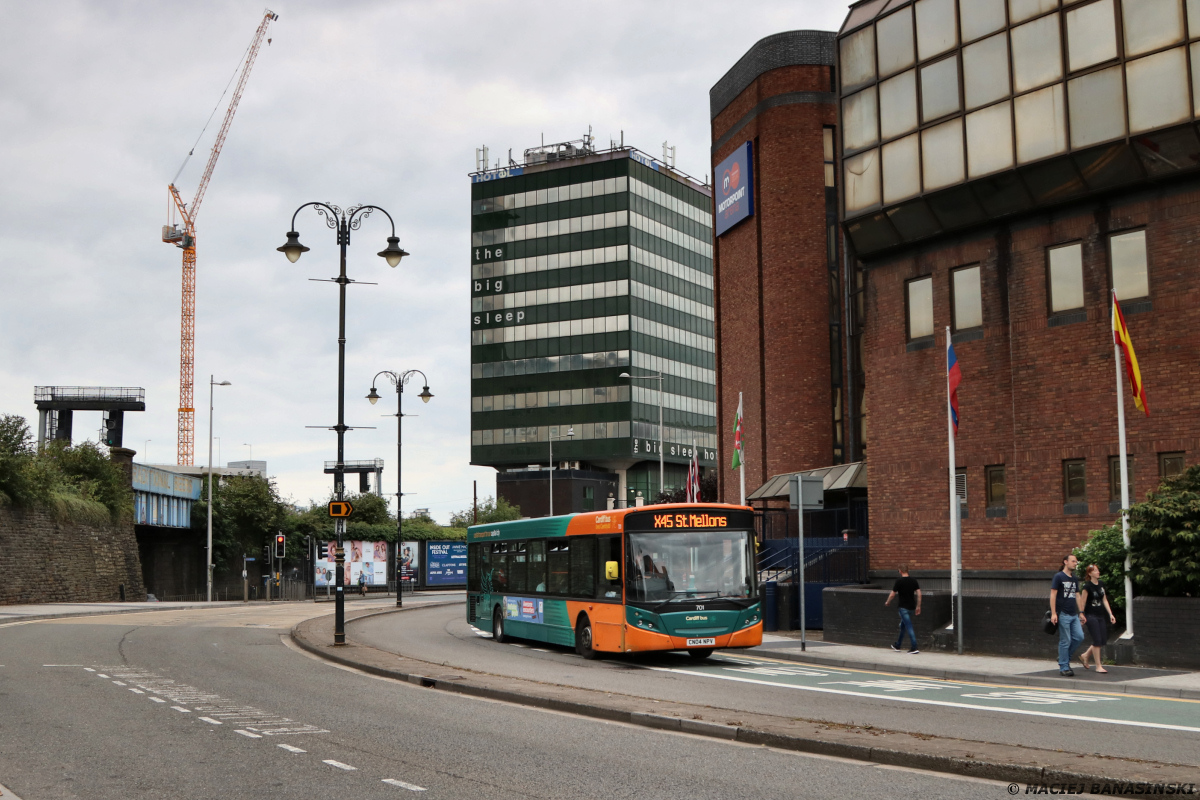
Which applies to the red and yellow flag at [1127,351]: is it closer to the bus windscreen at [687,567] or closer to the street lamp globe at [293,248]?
the bus windscreen at [687,567]

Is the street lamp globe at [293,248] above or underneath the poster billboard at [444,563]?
above

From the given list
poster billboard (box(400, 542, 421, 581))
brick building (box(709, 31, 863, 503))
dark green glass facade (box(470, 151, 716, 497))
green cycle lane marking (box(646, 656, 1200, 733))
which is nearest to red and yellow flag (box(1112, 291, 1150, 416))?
green cycle lane marking (box(646, 656, 1200, 733))

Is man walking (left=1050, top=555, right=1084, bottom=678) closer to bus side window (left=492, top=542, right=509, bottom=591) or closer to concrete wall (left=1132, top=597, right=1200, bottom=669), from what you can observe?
concrete wall (left=1132, top=597, right=1200, bottom=669)

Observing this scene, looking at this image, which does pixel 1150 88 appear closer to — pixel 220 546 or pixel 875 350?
pixel 875 350

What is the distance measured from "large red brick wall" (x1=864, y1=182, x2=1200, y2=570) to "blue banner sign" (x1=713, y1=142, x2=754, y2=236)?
37.2ft

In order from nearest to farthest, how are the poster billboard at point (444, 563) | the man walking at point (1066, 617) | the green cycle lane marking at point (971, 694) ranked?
the green cycle lane marking at point (971, 694) < the man walking at point (1066, 617) < the poster billboard at point (444, 563)

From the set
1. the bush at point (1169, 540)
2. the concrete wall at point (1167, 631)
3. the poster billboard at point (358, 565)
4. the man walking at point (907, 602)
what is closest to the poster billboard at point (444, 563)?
the poster billboard at point (358, 565)

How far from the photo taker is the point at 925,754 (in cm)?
965

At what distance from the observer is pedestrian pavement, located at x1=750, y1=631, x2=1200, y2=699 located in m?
15.9

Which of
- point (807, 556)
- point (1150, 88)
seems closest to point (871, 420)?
point (807, 556)

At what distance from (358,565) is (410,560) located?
6.18m

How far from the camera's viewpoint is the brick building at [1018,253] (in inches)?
950

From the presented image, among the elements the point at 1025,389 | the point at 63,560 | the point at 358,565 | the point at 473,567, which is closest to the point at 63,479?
the point at 63,560

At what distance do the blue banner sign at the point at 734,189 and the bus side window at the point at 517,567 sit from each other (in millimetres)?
20064
